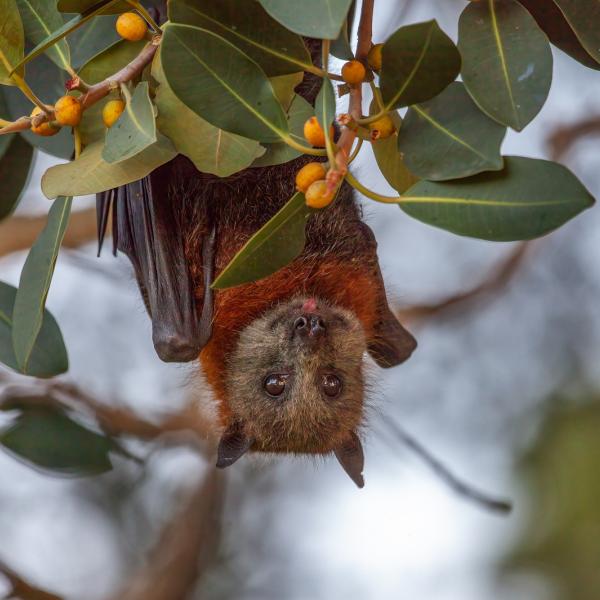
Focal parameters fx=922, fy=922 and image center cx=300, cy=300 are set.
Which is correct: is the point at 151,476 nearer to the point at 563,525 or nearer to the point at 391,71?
the point at 563,525

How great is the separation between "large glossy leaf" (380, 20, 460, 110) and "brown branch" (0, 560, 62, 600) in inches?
122

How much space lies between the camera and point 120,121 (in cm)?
251

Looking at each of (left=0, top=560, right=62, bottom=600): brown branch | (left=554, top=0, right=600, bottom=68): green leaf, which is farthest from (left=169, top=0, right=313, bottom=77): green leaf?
(left=0, top=560, right=62, bottom=600): brown branch

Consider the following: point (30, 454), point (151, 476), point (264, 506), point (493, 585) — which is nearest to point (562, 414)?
point (493, 585)

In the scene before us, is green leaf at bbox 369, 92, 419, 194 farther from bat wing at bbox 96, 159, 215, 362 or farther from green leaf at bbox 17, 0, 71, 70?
bat wing at bbox 96, 159, 215, 362

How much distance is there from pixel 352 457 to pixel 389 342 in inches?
27.1

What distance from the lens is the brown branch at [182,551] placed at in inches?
247

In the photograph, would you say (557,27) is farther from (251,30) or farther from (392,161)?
(251,30)

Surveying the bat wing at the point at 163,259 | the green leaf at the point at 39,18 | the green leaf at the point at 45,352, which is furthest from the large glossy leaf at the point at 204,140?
the bat wing at the point at 163,259

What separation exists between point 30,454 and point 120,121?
2508mm

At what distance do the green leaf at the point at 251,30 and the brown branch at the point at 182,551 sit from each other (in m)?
4.56

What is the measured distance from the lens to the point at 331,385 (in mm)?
4742

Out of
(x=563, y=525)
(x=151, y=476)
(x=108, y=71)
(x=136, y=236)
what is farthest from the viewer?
(x=563, y=525)

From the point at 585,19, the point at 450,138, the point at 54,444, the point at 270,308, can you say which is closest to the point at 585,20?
the point at 585,19
